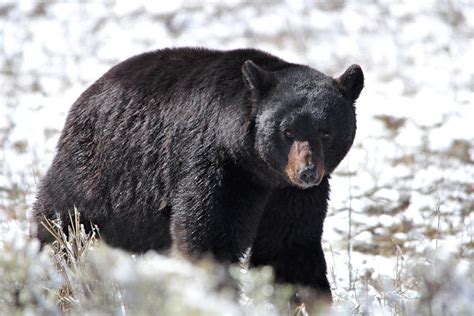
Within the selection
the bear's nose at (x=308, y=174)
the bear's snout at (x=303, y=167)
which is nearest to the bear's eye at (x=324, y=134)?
the bear's snout at (x=303, y=167)

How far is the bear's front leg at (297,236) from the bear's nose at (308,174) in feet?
1.57

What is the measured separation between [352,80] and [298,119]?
1.37 ft

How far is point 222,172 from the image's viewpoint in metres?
4.88

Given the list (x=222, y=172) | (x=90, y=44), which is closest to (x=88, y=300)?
(x=222, y=172)

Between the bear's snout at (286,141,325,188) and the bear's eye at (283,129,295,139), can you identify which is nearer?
the bear's snout at (286,141,325,188)

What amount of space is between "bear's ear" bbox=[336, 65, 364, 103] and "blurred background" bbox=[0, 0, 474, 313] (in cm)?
90

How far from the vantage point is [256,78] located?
484 centimetres

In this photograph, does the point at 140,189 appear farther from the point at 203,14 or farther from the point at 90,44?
the point at 203,14

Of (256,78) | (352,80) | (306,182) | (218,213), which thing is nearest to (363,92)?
(352,80)

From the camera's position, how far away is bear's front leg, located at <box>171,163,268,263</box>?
4824 mm

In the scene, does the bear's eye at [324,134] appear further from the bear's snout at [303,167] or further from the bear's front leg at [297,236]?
the bear's front leg at [297,236]

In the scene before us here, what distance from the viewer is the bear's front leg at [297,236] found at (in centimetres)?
507

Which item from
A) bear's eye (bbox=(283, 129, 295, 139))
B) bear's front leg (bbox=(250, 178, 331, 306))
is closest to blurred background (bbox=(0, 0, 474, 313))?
bear's front leg (bbox=(250, 178, 331, 306))

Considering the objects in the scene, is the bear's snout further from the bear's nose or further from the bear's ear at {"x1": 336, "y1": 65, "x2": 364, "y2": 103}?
the bear's ear at {"x1": 336, "y1": 65, "x2": 364, "y2": 103}
